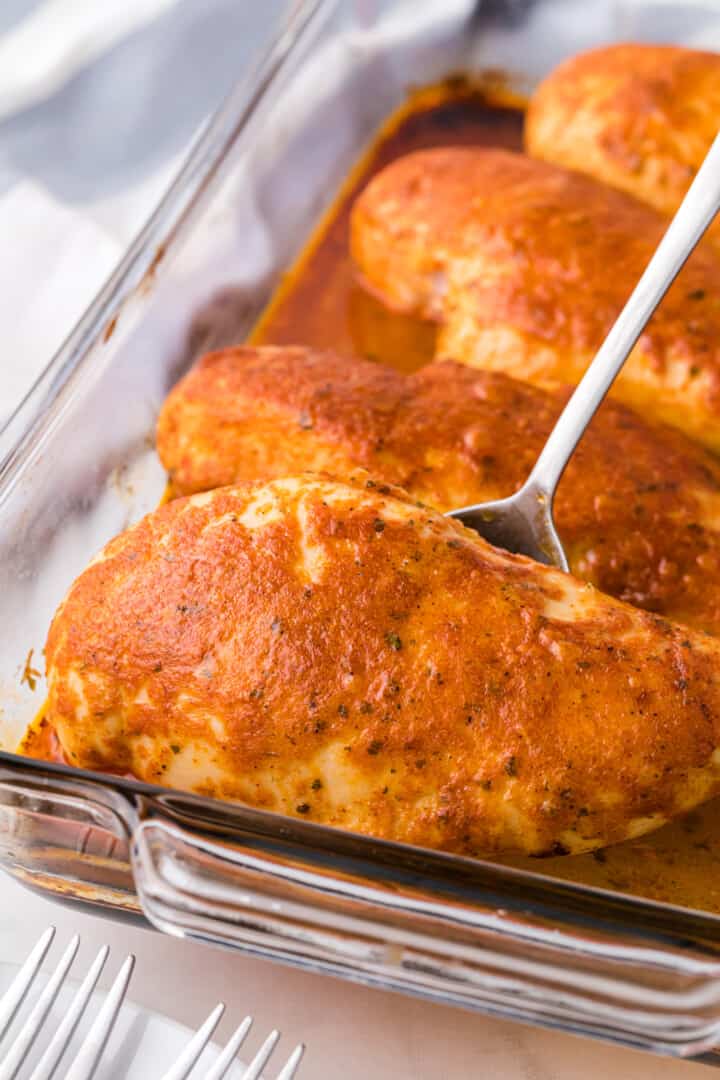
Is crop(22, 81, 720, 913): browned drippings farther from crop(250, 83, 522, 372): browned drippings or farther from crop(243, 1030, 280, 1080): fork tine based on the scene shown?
crop(243, 1030, 280, 1080): fork tine

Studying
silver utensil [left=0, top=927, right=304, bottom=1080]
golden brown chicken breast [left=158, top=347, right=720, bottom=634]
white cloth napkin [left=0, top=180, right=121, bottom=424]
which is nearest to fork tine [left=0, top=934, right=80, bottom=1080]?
silver utensil [left=0, top=927, right=304, bottom=1080]

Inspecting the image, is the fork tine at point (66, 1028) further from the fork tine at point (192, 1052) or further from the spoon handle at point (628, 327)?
the spoon handle at point (628, 327)

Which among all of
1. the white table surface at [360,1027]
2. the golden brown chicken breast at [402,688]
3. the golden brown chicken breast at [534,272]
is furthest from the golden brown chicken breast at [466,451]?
the white table surface at [360,1027]

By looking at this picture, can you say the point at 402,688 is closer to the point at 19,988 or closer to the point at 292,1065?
the point at 292,1065

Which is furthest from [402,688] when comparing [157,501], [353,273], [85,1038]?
[353,273]

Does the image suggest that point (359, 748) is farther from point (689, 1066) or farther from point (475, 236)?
point (475, 236)

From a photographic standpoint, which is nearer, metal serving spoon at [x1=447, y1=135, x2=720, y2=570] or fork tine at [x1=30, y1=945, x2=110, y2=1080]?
fork tine at [x1=30, y1=945, x2=110, y2=1080]
